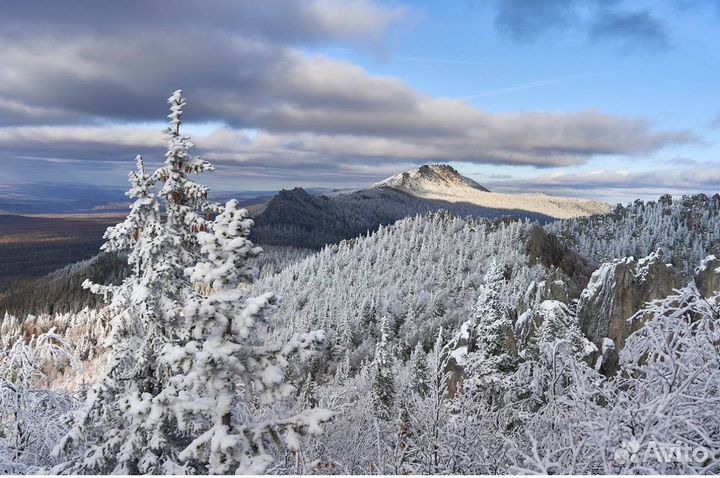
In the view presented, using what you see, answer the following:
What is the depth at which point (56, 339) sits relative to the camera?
10.2 m

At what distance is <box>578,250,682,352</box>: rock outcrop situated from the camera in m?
51.0

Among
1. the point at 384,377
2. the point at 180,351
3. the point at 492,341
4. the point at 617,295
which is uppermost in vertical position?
the point at 180,351

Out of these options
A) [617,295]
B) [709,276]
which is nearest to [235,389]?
[709,276]

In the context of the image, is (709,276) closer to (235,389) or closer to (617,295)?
(617,295)

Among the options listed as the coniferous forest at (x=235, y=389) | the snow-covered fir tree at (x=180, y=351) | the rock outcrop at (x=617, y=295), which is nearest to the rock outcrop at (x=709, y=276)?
the coniferous forest at (x=235, y=389)

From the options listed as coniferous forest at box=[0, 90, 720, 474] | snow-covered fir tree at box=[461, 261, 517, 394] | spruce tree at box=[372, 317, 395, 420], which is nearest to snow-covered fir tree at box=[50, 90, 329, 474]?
coniferous forest at box=[0, 90, 720, 474]

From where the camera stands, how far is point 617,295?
54344 mm

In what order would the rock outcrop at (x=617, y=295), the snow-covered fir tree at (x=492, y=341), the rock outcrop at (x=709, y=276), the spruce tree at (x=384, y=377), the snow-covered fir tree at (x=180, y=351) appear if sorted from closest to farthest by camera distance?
the snow-covered fir tree at (x=180, y=351) < the rock outcrop at (x=709, y=276) < the snow-covered fir tree at (x=492, y=341) < the spruce tree at (x=384, y=377) < the rock outcrop at (x=617, y=295)

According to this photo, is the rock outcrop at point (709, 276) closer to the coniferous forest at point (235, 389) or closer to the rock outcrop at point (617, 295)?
the coniferous forest at point (235, 389)

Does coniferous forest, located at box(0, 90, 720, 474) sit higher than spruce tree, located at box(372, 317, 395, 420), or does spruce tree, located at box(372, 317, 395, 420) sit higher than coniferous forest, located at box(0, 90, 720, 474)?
coniferous forest, located at box(0, 90, 720, 474)

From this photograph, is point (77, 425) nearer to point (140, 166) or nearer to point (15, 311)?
point (140, 166)

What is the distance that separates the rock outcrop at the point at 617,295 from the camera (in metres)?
51.0

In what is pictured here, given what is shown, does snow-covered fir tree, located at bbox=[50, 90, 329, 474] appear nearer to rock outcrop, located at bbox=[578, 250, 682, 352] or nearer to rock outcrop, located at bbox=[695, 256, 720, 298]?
rock outcrop, located at bbox=[695, 256, 720, 298]

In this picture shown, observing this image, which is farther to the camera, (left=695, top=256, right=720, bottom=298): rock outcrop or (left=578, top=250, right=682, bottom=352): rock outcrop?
(left=578, top=250, right=682, bottom=352): rock outcrop
